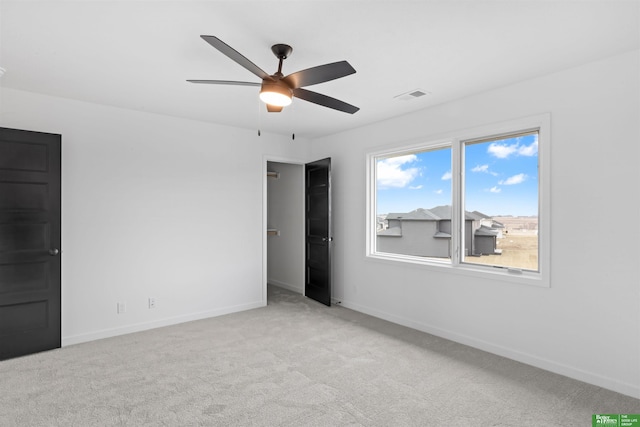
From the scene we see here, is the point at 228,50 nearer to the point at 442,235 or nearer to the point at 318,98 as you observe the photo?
the point at 318,98

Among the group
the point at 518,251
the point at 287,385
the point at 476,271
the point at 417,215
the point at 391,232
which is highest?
the point at 417,215

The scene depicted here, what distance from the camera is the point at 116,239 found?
392 cm

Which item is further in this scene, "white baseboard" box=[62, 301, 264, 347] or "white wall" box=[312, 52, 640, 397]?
"white baseboard" box=[62, 301, 264, 347]

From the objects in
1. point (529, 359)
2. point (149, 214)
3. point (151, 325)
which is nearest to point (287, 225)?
point (149, 214)

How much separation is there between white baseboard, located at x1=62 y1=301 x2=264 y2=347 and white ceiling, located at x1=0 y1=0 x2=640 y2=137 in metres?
2.51

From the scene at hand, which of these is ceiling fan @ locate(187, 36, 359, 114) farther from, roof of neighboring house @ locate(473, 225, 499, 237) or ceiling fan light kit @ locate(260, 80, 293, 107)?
roof of neighboring house @ locate(473, 225, 499, 237)

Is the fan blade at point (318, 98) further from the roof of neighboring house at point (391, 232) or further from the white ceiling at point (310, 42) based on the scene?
the roof of neighboring house at point (391, 232)

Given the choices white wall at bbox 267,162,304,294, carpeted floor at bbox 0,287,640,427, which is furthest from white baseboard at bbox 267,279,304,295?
carpeted floor at bbox 0,287,640,427

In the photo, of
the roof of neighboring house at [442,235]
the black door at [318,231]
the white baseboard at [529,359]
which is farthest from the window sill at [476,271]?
the black door at [318,231]

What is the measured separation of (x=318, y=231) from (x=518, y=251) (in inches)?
107

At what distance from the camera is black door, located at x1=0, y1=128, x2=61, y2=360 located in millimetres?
3229

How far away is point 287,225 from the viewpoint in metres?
6.20

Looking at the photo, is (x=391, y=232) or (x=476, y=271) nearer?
(x=476, y=271)

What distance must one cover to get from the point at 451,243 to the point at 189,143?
134 inches
